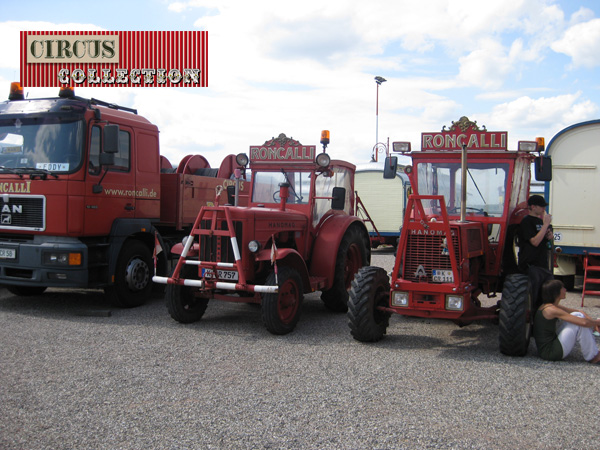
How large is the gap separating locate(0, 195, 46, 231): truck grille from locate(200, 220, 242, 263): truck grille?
2256 mm

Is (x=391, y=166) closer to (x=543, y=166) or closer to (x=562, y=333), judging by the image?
(x=543, y=166)

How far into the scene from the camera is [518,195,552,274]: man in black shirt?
6820 millimetres

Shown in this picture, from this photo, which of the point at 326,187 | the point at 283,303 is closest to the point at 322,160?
the point at 326,187

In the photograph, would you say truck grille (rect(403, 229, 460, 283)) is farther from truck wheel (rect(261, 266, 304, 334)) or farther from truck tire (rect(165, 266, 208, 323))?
truck tire (rect(165, 266, 208, 323))

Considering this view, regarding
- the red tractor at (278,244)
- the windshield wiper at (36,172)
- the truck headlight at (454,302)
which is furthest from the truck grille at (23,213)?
the truck headlight at (454,302)

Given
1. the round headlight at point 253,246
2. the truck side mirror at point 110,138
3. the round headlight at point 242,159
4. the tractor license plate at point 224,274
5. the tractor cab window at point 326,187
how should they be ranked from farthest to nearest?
the tractor cab window at point 326,187 < the round headlight at point 242,159 < the truck side mirror at point 110,138 < the tractor license plate at point 224,274 < the round headlight at point 253,246

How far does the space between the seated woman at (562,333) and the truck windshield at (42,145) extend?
5.94 meters

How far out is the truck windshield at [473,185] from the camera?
722 cm

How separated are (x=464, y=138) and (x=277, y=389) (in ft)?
13.2

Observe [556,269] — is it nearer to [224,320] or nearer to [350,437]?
[224,320]

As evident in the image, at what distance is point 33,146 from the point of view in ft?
26.3

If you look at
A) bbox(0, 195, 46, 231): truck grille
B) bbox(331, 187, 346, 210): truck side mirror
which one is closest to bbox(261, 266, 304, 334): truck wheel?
bbox(331, 187, 346, 210): truck side mirror

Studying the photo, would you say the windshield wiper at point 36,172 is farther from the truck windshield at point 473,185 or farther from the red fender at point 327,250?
the truck windshield at point 473,185

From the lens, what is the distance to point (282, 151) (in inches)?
338
